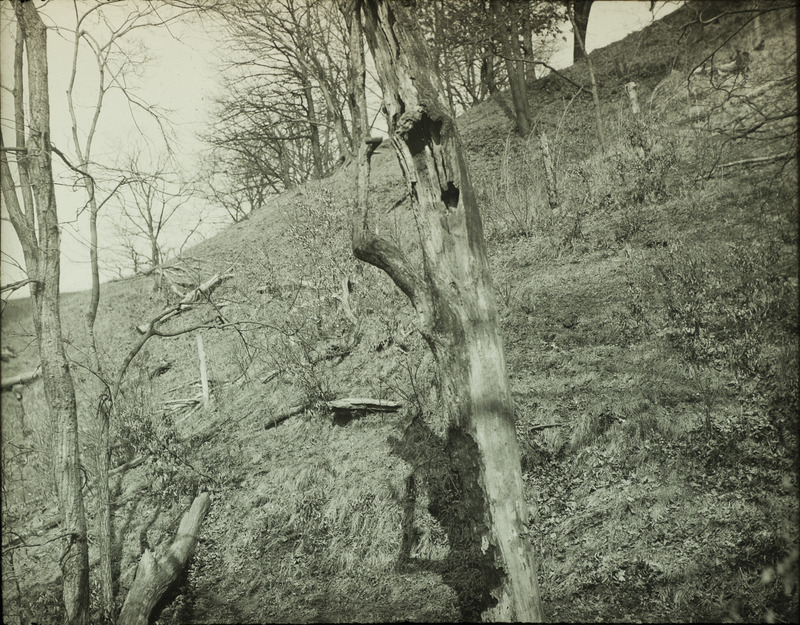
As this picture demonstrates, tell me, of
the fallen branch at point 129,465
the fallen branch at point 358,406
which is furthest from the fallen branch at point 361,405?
the fallen branch at point 129,465

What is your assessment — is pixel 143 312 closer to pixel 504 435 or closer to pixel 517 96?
pixel 517 96

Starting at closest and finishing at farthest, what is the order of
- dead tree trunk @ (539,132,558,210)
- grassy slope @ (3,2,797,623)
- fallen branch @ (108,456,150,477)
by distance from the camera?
1. grassy slope @ (3,2,797,623)
2. fallen branch @ (108,456,150,477)
3. dead tree trunk @ (539,132,558,210)

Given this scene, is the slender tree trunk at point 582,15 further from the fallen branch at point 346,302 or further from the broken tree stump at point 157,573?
the broken tree stump at point 157,573

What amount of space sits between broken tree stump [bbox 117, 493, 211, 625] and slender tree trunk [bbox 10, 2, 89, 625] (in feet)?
1.79

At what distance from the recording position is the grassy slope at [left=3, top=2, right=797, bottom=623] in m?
4.94

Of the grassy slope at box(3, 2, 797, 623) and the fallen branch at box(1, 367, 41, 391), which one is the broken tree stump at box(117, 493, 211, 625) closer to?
the grassy slope at box(3, 2, 797, 623)

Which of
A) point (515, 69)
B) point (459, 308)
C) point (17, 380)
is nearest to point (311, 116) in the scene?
point (515, 69)

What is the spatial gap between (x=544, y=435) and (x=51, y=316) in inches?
222

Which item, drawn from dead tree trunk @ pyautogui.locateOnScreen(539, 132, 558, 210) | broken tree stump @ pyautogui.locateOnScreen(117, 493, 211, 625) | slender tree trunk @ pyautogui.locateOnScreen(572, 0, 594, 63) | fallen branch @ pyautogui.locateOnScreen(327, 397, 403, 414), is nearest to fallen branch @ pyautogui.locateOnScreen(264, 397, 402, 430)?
fallen branch @ pyautogui.locateOnScreen(327, 397, 403, 414)

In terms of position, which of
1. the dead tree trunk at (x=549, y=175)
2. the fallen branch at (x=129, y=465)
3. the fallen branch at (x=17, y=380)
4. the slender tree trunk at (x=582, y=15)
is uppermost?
the slender tree trunk at (x=582, y=15)

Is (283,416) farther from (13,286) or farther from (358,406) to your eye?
(13,286)

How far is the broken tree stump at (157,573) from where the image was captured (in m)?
6.04

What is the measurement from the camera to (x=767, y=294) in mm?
6691

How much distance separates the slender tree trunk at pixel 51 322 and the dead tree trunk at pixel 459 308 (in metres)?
4.11
